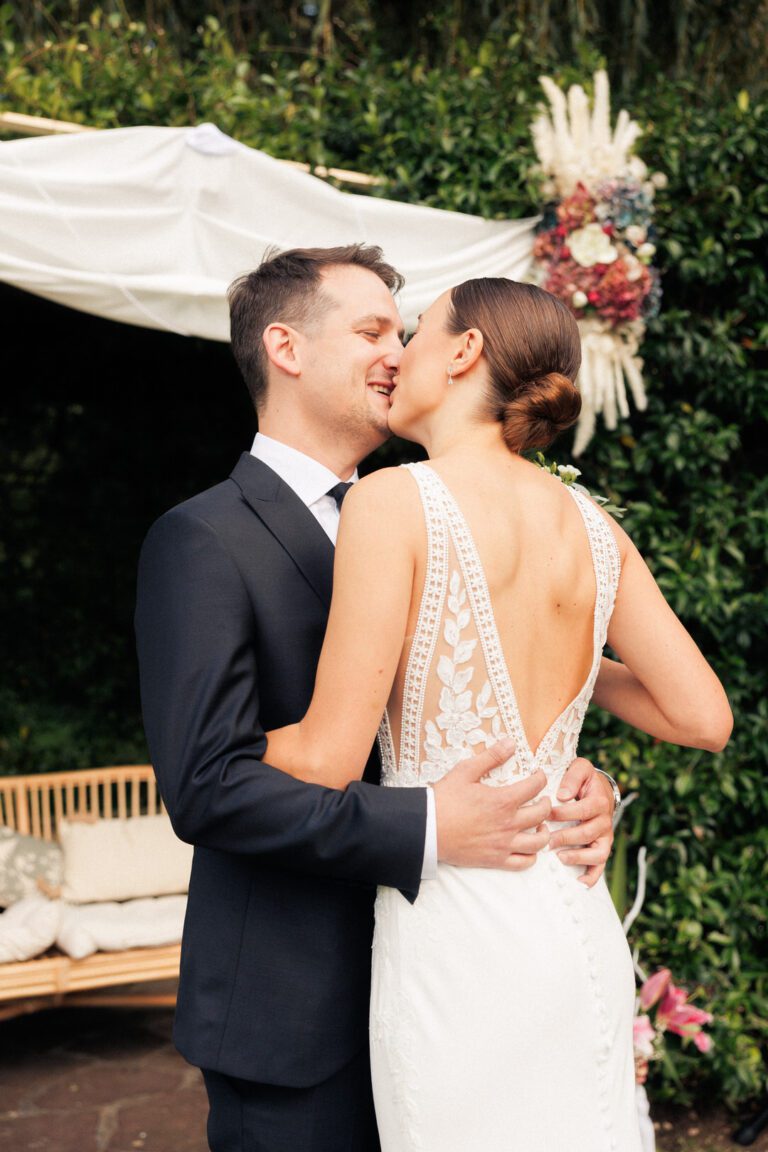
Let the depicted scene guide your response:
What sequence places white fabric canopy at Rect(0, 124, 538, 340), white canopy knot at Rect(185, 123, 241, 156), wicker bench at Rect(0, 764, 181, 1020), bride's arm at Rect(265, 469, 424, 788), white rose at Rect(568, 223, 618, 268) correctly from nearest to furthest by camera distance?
bride's arm at Rect(265, 469, 424, 788), white fabric canopy at Rect(0, 124, 538, 340), white canopy knot at Rect(185, 123, 241, 156), white rose at Rect(568, 223, 618, 268), wicker bench at Rect(0, 764, 181, 1020)

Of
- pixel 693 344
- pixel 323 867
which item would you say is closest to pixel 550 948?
pixel 323 867

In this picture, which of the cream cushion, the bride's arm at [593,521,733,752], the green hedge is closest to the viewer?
the bride's arm at [593,521,733,752]

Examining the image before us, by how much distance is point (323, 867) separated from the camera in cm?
149

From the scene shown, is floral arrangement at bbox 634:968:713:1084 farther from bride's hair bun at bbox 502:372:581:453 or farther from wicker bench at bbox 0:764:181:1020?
bride's hair bun at bbox 502:372:581:453

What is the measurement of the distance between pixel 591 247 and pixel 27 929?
A: 304 centimetres

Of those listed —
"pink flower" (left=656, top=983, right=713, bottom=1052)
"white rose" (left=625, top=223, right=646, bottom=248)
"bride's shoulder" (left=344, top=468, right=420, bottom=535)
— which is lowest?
"pink flower" (left=656, top=983, right=713, bottom=1052)

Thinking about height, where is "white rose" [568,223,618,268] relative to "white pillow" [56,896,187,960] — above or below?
above

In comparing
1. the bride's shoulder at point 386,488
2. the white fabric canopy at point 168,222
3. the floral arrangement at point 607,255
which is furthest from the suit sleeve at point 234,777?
the floral arrangement at point 607,255

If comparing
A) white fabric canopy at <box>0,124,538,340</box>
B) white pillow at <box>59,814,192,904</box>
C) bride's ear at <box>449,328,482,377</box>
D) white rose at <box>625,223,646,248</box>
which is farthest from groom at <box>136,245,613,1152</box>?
white pillow at <box>59,814,192,904</box>

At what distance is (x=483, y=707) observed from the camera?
155 cm

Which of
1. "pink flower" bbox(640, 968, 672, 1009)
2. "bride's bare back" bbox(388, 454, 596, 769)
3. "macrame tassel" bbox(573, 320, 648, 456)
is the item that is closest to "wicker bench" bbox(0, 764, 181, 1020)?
"pink flower" bbox(640, 968, 672, 1009)

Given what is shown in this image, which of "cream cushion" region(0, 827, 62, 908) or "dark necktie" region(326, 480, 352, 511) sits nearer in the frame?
"dark necktie" region(326, 480, 352, 511)

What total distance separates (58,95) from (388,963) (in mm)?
2853

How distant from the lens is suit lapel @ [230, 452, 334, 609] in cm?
168
